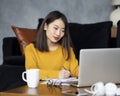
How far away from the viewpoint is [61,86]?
1580 mm

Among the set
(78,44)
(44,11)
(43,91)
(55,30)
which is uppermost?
(44,11)

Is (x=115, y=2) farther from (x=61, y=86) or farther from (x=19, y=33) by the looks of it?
(x=61, y=86)

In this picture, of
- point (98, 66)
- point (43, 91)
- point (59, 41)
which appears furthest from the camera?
point (59, 41)

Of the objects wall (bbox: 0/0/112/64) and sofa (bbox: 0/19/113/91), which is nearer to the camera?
sofa (bbox: 0/19/113/91)

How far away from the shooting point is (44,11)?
3748 millimetres

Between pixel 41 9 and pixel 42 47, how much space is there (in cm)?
169

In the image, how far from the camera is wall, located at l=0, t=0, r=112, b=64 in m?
3.49

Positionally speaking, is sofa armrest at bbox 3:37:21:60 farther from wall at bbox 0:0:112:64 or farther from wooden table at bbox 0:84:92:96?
wooden table at bbox 0:84:92:96

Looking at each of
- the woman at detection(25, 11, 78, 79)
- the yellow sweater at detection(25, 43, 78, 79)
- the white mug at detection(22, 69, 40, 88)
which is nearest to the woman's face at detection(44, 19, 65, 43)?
the woman at detection(25, 11, 78, 79)

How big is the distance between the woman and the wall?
1.37m

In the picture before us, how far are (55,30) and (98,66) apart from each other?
0.61 metres

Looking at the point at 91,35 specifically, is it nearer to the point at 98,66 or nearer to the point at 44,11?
the point at 44,11

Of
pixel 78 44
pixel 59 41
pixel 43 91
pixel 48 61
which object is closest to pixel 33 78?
pixel 43 91

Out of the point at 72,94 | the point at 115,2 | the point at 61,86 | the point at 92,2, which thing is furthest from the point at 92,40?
the point at 72,94
